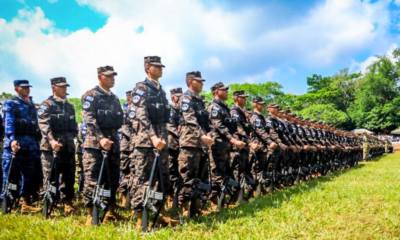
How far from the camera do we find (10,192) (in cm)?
577

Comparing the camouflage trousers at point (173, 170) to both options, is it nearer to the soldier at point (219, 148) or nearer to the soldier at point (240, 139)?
the soldier at point (219, 148)

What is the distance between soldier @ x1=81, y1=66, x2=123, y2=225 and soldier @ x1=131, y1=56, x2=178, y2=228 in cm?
56

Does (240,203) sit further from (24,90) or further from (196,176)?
(24,90)

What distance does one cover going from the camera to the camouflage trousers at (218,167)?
6.15 meters

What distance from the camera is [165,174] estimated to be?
182 inches

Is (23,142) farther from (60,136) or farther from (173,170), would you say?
(173,170)

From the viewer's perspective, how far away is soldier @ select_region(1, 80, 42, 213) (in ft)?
20.1

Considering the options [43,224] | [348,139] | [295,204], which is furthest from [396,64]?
[43,224]

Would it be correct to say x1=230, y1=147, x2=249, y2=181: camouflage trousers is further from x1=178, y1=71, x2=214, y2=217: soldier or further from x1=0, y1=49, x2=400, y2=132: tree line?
x1=0, y1=49, x2=400, y2=132: tree line

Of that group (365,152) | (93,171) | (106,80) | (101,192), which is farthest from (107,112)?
(365,152)

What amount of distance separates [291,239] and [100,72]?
3.80 metres

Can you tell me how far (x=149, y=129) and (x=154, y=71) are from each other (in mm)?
967

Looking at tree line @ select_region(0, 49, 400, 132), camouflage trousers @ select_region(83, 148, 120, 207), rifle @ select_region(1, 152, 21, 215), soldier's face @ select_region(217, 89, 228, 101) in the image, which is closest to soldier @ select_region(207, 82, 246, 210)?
soldier's face @ select_region(217, 89, 228, 101)

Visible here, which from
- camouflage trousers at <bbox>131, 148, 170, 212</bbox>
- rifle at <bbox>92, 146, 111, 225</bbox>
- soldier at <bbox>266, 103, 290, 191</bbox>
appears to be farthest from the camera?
soldier at <bbox>266, 103, 290, 191</bbox>
